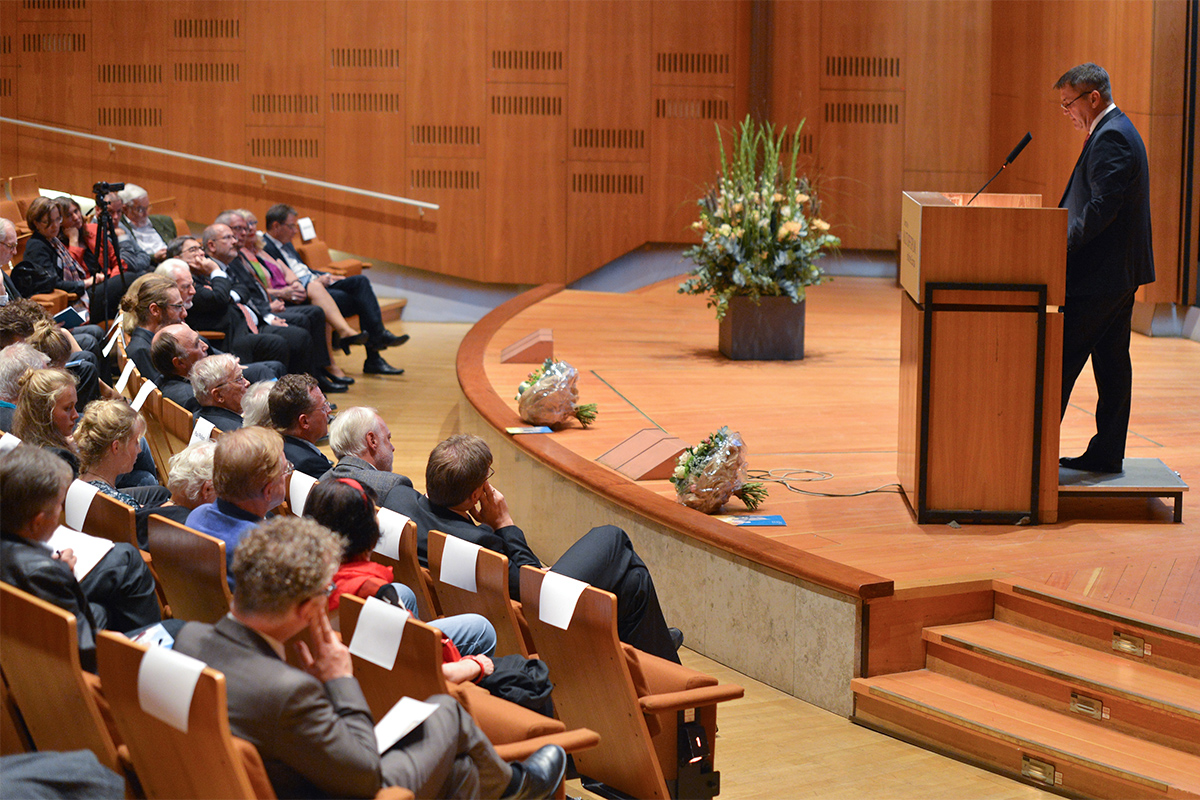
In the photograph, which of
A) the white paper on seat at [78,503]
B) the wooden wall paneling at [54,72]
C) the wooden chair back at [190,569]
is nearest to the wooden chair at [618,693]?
the wooden chair back at [190,569]

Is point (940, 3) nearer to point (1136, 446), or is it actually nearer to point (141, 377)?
point (1136, 446)

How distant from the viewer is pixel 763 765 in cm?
295

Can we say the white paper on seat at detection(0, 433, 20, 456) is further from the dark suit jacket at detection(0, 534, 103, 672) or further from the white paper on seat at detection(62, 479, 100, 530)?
the dark suit jacket at detection(0, 534, 103, 672)

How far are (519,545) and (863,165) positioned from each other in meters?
7.09

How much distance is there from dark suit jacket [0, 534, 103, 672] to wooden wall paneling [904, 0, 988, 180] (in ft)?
26.7

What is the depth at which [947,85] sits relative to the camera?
365 inches

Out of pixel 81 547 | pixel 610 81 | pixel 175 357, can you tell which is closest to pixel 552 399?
pixel 175 357

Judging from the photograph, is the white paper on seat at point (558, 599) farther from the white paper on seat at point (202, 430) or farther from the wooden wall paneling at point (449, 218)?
the wooden wall paneling at point (449, 218)

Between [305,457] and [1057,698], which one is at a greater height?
[305,457]

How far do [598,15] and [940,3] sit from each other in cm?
257

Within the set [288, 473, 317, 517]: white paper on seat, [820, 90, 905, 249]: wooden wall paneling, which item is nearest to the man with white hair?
[288, 473, 317, 517]: white paper on seat

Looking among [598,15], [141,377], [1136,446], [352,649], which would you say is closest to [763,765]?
[352,649]

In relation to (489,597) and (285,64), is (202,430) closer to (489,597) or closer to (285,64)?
(489,597)

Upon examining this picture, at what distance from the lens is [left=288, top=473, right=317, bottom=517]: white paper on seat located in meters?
3.11
